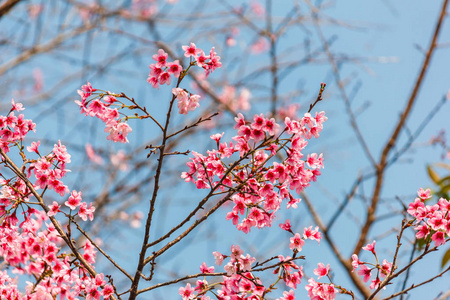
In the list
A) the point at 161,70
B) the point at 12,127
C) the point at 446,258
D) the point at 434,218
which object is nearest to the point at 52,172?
the point at 12,127

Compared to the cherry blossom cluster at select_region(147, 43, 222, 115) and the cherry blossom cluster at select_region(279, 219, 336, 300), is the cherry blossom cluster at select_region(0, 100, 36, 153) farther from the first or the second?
the cherry blossom cluster at select_region(279, 219, 336, 300)

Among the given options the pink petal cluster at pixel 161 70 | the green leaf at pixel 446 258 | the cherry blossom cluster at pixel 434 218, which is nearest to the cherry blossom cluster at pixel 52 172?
the pink petal cluster at pixel 161 70

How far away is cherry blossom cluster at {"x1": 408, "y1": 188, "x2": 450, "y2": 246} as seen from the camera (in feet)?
6.86

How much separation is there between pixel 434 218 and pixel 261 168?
3.01 feet

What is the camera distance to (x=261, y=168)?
2.13m

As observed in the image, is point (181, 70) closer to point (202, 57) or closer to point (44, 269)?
point (202, 57)

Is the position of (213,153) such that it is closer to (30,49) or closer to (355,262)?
(355,262)

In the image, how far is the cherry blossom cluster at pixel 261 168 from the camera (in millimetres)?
2010

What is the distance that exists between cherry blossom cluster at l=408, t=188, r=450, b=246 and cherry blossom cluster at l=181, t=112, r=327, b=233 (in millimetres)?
577

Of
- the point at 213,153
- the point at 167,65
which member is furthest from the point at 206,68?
the point at 213,153

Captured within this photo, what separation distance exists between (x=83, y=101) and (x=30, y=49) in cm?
381

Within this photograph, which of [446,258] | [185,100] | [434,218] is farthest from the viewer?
[446,258]

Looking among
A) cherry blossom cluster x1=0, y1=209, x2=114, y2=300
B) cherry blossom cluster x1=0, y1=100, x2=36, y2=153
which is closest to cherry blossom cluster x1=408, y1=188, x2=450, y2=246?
cherry blossom cluster x1=0, y1=209, x2=114, y2=300

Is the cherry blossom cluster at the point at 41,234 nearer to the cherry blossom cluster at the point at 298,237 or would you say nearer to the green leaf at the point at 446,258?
the cherry blossom cluster at the point at 298,237
